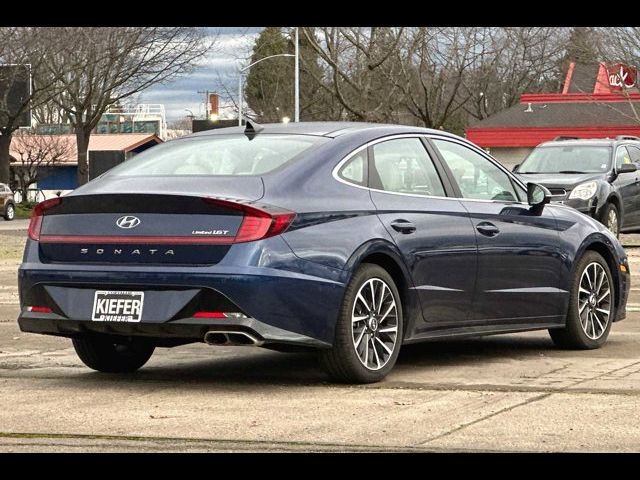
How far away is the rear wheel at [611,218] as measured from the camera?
21.6m

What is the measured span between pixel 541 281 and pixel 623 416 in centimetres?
276

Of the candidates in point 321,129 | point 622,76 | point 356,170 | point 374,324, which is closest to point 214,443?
point 374,324

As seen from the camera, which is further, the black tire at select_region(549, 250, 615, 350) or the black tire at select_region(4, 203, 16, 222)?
the black tire at select_region(4, 203, 16, 222)

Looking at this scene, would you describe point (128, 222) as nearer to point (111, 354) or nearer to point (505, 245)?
point (111, 354)

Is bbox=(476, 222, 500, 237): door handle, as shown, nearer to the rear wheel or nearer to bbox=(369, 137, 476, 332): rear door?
bbox=(369, 137, 476, 332): rear door

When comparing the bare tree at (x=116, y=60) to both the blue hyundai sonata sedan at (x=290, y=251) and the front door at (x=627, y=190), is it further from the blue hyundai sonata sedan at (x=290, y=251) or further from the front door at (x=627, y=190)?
the blue hyundai sonata sedan at (x=290, y=251)

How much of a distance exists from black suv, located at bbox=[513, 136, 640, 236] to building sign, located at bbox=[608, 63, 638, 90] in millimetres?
28507

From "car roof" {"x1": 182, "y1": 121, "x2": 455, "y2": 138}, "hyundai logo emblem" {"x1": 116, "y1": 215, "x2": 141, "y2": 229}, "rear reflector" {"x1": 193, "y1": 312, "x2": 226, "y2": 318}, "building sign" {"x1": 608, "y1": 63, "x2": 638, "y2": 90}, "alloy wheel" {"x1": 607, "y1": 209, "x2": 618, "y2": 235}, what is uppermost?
"building sign" {"x1": 608, "y1": 63, "x2": 638, "y2": 90}

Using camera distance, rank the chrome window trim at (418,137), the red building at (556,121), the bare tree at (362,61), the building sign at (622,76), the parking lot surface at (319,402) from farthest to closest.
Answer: the red building at (556,121) → the building sign at (622,76) → the bare tree at (362,61) → the chrome window trim at (418,137) → the parking lot surface at (319,402)

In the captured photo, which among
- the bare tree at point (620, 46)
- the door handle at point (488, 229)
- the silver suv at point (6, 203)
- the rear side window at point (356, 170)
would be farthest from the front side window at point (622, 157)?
the silver suv at point (6, 203)

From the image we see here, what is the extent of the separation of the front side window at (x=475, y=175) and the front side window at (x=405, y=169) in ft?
0.69

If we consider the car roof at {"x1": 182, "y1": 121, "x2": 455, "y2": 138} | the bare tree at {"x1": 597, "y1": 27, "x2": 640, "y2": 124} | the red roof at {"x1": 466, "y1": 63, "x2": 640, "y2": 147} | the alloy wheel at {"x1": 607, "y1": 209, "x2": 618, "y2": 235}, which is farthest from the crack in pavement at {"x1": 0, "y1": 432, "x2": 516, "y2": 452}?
the red roof at {"x1": 466, "y1": 63, "x2": 640, "y2": 147}

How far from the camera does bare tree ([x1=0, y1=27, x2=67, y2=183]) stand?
54500 millimetres

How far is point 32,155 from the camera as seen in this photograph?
79.4 m
